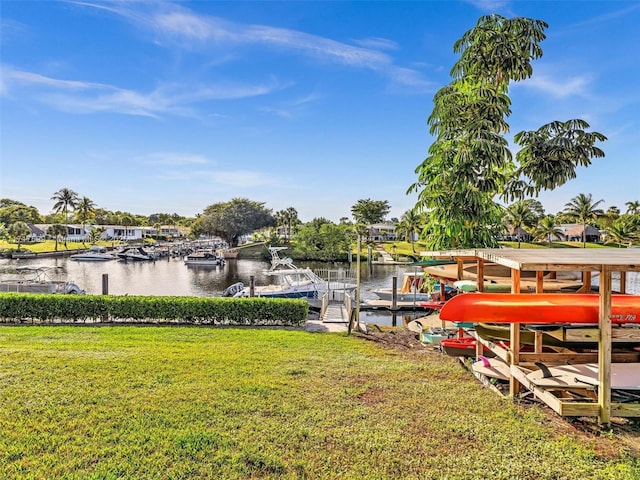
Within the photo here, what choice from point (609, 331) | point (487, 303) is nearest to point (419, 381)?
point (487, 303)

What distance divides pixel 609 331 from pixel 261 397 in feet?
14.9

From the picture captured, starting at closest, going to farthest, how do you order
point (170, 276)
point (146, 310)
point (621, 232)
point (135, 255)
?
point (146, 310)
point (170, 276)
point (135, 255)
point (621, 232)

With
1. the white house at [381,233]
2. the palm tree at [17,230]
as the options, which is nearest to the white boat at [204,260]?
the palm tree at [17,230]

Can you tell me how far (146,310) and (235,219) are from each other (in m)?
59.7

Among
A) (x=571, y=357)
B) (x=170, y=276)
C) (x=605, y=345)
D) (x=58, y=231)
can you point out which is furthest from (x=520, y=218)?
(x=58, y=231)

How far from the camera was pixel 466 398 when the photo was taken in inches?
225

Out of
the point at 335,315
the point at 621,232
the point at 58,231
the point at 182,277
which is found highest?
the point at 58,231

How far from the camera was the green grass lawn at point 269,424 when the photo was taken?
3.80 m

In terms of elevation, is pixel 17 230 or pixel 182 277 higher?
pixel 17 230

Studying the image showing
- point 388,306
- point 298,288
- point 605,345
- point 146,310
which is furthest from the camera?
point 388,306

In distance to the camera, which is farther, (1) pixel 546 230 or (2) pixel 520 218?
(2) pixel 520 218

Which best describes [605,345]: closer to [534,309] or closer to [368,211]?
[534,309]

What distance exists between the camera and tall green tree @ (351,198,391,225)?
80375 millimetres

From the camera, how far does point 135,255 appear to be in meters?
52.7
